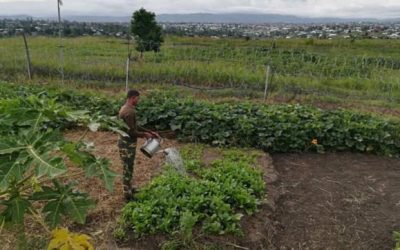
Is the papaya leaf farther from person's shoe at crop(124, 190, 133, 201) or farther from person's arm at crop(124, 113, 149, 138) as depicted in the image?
person's shoe at crop(124, 190, 133, 201)

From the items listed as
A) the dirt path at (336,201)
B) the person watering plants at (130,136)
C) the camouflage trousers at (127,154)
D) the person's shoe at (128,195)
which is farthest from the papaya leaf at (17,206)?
the dirt path at (336,201)

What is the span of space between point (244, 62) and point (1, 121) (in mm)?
11154

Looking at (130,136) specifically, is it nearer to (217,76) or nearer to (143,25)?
(217,76)

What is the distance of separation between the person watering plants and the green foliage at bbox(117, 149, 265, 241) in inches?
6.0

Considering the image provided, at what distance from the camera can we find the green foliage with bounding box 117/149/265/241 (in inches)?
142

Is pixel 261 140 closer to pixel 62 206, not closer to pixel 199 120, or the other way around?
pixel 199 120

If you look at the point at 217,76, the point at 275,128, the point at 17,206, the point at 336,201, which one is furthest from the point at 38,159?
the point at 217,76

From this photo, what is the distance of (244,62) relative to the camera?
12656mm

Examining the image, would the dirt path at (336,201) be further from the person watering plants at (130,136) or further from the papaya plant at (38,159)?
the papaya plant at (38,159)

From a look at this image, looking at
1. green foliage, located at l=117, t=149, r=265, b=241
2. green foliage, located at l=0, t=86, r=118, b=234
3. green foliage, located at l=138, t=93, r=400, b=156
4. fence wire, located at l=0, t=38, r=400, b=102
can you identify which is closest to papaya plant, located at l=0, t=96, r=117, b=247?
green foliage, located at l=0, t=86, r=118, b=234

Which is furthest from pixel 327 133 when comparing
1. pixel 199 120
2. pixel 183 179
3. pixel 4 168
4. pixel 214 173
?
pixel 4 168

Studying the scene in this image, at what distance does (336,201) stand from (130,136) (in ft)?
7.10

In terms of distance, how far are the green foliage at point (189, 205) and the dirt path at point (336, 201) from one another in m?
0.40

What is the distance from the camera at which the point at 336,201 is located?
4.59 m
